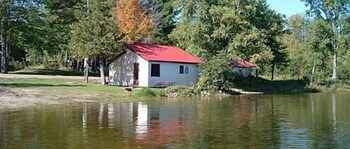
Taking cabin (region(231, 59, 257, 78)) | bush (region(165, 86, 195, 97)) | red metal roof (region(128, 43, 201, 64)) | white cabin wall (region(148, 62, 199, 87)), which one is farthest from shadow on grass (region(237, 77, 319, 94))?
bush (region(165, 86, 195, 97))

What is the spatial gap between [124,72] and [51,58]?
46.7 metres

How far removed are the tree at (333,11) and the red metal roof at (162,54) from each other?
3054 centimetres

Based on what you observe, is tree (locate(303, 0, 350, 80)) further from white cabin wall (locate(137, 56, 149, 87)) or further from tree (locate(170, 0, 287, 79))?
white cabin wall (locate(137, 56, 149, 87))

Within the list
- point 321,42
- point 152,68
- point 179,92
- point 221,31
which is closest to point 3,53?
point 152,68

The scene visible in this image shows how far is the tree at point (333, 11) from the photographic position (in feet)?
295

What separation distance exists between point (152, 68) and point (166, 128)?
35164 mm

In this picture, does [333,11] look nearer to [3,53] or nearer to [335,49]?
[335,49]

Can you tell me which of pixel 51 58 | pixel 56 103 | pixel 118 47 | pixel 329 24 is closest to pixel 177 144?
pixel 56 103

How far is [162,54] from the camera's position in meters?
64.3

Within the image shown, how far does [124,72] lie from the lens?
63.5 m

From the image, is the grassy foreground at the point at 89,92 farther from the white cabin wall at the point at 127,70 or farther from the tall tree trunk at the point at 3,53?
the tall tree trunk at the point at 3,53

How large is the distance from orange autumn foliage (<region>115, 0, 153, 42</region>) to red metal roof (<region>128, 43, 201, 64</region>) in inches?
96.5

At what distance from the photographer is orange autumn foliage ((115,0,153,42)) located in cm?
6550

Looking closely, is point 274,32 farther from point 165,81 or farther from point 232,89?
point 165,81
